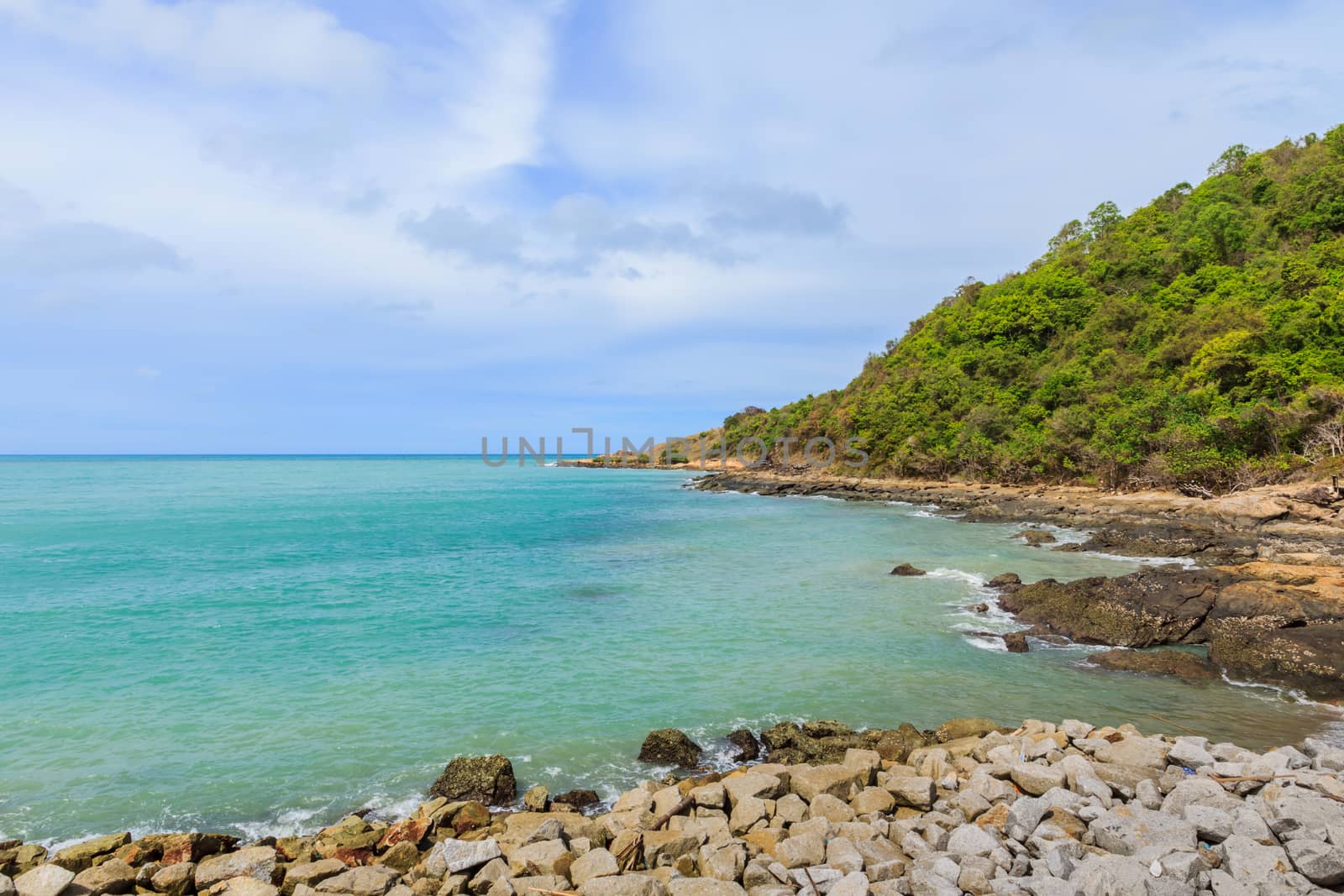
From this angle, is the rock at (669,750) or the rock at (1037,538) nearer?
the rock at (669,750)

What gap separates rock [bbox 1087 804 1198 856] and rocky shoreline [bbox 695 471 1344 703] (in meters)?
7.26

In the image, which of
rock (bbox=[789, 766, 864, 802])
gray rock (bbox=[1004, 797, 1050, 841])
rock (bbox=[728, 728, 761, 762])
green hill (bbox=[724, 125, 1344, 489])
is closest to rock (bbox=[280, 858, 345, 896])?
rock (bbox=[789, 766, 864, 802])

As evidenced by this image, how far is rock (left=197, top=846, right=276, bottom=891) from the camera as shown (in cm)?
606

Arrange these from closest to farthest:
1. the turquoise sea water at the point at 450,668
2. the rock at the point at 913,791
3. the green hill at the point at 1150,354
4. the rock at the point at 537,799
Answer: the rock at the point at 913,791 → the rock at the point at 537,799 → the turquoise sea water at the point at 450,668 → the green hill at the point at 1150,354

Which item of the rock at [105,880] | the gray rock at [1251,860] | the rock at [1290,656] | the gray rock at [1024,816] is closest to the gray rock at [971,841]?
the gray rock at [1024,816]

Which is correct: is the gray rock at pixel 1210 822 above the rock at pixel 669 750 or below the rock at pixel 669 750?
above

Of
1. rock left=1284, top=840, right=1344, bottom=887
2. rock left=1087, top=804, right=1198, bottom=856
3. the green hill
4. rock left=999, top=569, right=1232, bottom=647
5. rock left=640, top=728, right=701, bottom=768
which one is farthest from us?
the green hill

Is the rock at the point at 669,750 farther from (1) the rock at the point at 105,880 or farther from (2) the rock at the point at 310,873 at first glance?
(1) the rock at the point at 105,880

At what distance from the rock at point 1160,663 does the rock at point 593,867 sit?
10529mm

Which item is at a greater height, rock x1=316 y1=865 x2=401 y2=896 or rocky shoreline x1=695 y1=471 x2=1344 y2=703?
rocky shoreline x1=695 y1=471 x2=1344 y2=703

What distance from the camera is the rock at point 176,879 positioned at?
5.97 meters

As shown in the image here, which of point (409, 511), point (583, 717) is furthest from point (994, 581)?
point (409, 511)

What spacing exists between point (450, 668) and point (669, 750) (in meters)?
5.59

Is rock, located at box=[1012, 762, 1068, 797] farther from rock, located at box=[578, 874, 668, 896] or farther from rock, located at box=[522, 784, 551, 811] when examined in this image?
rock, located at box=[522, 784, 551, 811]
